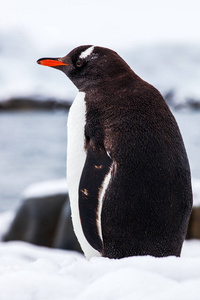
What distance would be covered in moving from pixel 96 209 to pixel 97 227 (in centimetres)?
6

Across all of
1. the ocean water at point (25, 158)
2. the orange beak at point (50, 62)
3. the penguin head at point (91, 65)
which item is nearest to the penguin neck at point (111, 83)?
the penguin head at point (91, 65)

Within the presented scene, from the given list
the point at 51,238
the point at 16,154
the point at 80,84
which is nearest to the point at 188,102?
the point at 16,154

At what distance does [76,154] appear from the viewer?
1.41 meters

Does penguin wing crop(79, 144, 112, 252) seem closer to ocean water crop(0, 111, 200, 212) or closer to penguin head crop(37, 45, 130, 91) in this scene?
penguin head crop(37, 45, 130, 91)

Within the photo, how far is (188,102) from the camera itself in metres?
19.5

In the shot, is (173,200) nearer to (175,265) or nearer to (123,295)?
(175,265)

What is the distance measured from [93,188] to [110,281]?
1.57ft

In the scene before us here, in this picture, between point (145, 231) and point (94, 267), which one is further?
point (145, 231)

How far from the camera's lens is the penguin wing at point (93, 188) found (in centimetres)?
129

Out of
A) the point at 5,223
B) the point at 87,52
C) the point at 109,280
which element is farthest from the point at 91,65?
the point at 5,223

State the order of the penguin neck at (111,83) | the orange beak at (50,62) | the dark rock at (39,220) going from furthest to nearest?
the dark rock at (39,220) → the orange beak at (50,62) → the penguin neck at (111,83)

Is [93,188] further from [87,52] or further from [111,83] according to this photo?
[87,52]

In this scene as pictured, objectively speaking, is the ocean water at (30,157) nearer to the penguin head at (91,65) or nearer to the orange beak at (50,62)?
the orange beak at (50,62)

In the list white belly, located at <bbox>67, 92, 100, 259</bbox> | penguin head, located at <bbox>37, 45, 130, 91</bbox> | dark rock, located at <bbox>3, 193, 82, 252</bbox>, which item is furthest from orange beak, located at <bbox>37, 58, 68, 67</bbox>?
dark rock, located at <bbox>3, 193, 82, 252</bbox>
